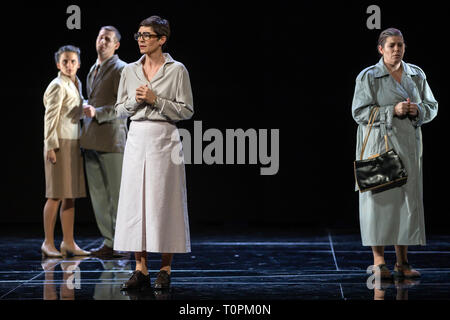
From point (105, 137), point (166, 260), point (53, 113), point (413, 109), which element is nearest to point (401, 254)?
point (413, 109)

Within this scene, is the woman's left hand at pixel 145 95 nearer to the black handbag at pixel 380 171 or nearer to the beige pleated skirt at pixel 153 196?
the beige pleated skirt at pixel 153 196

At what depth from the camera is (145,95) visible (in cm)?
346

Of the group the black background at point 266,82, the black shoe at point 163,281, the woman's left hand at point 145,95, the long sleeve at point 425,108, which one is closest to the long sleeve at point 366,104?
the long sleeve at point 425,108

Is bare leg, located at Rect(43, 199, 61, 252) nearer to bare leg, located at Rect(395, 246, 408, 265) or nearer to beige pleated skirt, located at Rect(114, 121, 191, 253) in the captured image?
beige pleated skirt, located at Rect(114, 121, 191, 253)

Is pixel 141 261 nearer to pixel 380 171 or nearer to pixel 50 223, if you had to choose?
pixel 380 171

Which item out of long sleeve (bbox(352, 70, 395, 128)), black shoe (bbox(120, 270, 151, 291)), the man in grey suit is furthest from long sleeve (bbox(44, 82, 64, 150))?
long sleeve (bbox(352, 70, 395, 128))

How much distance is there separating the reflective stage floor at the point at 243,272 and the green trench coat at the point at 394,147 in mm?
280

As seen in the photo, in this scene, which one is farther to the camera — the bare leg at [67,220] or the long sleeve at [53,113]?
the bare leg at [67,220]

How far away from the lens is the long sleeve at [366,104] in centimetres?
396

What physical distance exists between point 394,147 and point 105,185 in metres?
2.28

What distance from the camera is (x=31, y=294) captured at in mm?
3500
